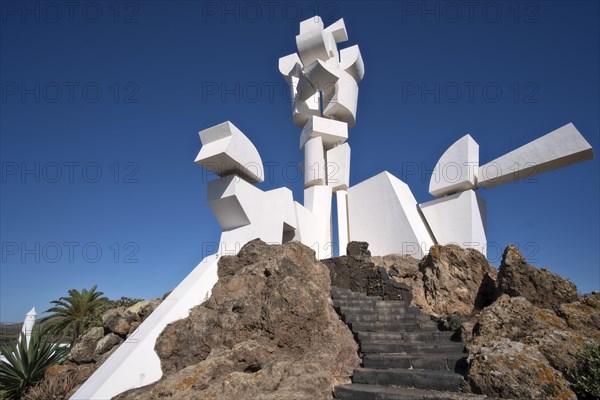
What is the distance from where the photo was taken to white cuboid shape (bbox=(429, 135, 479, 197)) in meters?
12.1

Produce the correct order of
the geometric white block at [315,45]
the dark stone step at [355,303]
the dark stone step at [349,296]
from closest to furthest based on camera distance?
the dark stone step at [355,303] < the dark stone step at [349,296] < the geometric white block at [315,45]

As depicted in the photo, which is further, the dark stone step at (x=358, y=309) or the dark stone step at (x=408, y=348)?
the dark stone step at (x=358, y=309)

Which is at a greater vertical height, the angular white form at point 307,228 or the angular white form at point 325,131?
the angular white form at point 325,131

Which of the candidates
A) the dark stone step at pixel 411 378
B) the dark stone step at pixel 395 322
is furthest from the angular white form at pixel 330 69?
the dark stone step at pixel 411 378

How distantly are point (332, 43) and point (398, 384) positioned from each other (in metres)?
14.3

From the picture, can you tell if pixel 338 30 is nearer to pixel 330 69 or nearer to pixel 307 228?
pixel 330 69

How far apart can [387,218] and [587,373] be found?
8724 mm

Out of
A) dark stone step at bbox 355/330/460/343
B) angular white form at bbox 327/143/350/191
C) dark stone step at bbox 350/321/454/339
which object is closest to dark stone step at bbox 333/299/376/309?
dark stone step at bbox 350/321/454/339

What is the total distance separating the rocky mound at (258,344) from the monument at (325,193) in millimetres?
422

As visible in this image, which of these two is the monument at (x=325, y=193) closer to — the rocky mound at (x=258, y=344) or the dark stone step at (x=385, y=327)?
the rocky mound at (x=258, y=344)

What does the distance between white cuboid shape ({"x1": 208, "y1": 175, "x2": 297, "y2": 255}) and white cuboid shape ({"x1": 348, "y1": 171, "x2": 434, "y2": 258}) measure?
4.38 metres

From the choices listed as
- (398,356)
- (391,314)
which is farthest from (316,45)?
(398,356)

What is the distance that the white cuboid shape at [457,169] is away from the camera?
39.8 feet

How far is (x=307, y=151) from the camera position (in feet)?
49.3
